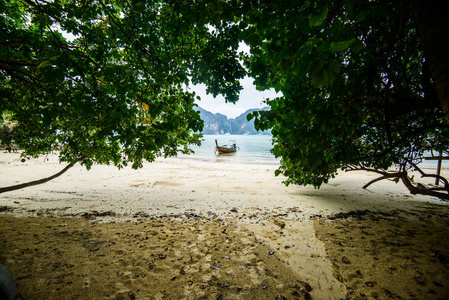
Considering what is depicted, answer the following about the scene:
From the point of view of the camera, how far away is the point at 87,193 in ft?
29.7

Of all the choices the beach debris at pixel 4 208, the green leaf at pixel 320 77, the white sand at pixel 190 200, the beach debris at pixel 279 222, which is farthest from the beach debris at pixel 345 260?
the beach debris at pixel 4 208

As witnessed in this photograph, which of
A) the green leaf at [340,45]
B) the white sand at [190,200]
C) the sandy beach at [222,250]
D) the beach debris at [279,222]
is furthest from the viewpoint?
the white sand at [190,200]

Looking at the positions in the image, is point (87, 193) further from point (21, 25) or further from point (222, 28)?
point (222, 28)

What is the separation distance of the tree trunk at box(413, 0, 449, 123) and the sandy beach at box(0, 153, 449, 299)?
9.83 ft

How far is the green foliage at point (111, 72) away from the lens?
111 inches

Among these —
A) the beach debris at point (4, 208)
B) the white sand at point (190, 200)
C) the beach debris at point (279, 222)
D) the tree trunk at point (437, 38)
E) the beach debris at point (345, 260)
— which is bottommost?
the white sand at point (190, 200)

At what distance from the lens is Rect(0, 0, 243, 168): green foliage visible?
2.82 meters

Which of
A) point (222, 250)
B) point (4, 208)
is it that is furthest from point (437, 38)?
point (4, 208)

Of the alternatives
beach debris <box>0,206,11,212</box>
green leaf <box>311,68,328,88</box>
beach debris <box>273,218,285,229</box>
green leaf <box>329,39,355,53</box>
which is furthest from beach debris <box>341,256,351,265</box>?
beach debris <box>0,206,11,212</box>

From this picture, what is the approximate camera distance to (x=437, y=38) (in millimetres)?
1378

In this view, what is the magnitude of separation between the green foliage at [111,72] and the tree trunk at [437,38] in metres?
2.06

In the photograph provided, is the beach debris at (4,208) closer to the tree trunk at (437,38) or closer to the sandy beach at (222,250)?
the sandy beach at (222,250)

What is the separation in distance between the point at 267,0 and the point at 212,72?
2989 millimetres

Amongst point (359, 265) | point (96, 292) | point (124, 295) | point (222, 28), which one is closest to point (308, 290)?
point (359, 265)
